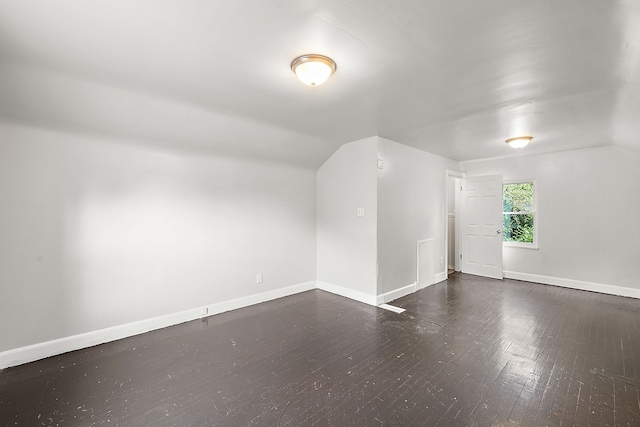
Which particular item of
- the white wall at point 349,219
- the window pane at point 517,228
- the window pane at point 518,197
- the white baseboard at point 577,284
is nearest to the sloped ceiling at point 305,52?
the white wall at point 349,219

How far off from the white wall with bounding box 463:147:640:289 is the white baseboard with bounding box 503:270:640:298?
0.06m

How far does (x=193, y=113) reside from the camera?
2.86 meters

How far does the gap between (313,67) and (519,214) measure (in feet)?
17.2

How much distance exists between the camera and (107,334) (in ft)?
9.50

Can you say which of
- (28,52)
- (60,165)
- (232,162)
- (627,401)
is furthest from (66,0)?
(627,401)

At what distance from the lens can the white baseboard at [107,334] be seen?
8.13ft

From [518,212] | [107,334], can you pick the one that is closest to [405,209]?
[518,212]

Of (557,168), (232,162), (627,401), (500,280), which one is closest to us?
(627,401)

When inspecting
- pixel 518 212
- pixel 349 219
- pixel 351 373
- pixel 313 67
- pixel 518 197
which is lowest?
pixel 351 373

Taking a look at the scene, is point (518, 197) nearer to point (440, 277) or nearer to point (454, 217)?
point (454, 217)

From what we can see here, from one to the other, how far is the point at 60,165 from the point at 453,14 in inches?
137

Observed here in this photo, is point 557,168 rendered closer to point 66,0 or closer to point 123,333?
point 66,0

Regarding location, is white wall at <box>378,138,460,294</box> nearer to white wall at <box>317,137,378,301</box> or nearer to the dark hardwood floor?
white wall at <box>317,137,378,301</box>

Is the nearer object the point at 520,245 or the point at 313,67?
the point at 313,67
